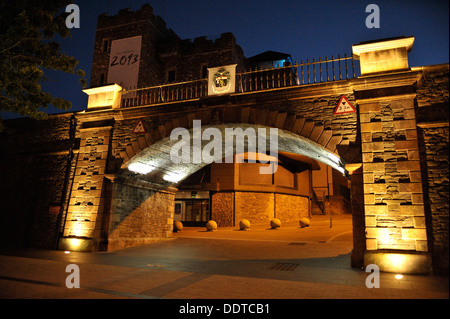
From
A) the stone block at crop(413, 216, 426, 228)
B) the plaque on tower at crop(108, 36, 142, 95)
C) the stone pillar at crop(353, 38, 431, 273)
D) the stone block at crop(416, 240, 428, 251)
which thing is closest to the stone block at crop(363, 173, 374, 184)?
the stone pillar at crop(353, 38, 431, 273)

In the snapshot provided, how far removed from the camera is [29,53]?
30.4 feet

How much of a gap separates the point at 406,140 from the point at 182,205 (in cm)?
1978

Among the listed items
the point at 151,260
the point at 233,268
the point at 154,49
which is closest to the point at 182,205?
the point at 154,49

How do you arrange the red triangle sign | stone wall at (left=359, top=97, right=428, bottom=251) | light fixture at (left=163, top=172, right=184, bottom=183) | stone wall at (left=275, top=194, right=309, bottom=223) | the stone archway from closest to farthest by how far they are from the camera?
stone wall at (left=359, top=97, right=428, bottom=251) → the red triangle sign → the stone archway → light fixture at (left=163, top=172, right=184, bottom=183) → stone wall at (left=275, top=194, right=309, bottom=223)

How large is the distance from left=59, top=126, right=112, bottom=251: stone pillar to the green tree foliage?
1.77m

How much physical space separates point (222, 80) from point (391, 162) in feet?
18.5

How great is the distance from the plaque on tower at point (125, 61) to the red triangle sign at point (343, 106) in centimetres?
1749

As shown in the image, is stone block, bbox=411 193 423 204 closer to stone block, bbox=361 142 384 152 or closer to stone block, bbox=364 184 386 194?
stone block, bbox=364 184 386 194

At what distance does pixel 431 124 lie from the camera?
7305 millimetres

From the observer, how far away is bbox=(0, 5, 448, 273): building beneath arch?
23.2 ft

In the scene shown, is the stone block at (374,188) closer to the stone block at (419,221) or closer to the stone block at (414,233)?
the stone block at (419,221)

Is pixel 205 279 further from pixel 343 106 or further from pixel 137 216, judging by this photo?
pixel 137 216

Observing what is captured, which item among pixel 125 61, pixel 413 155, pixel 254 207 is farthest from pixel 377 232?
pixel 125 61

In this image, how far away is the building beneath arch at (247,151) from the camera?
7.07 metres
